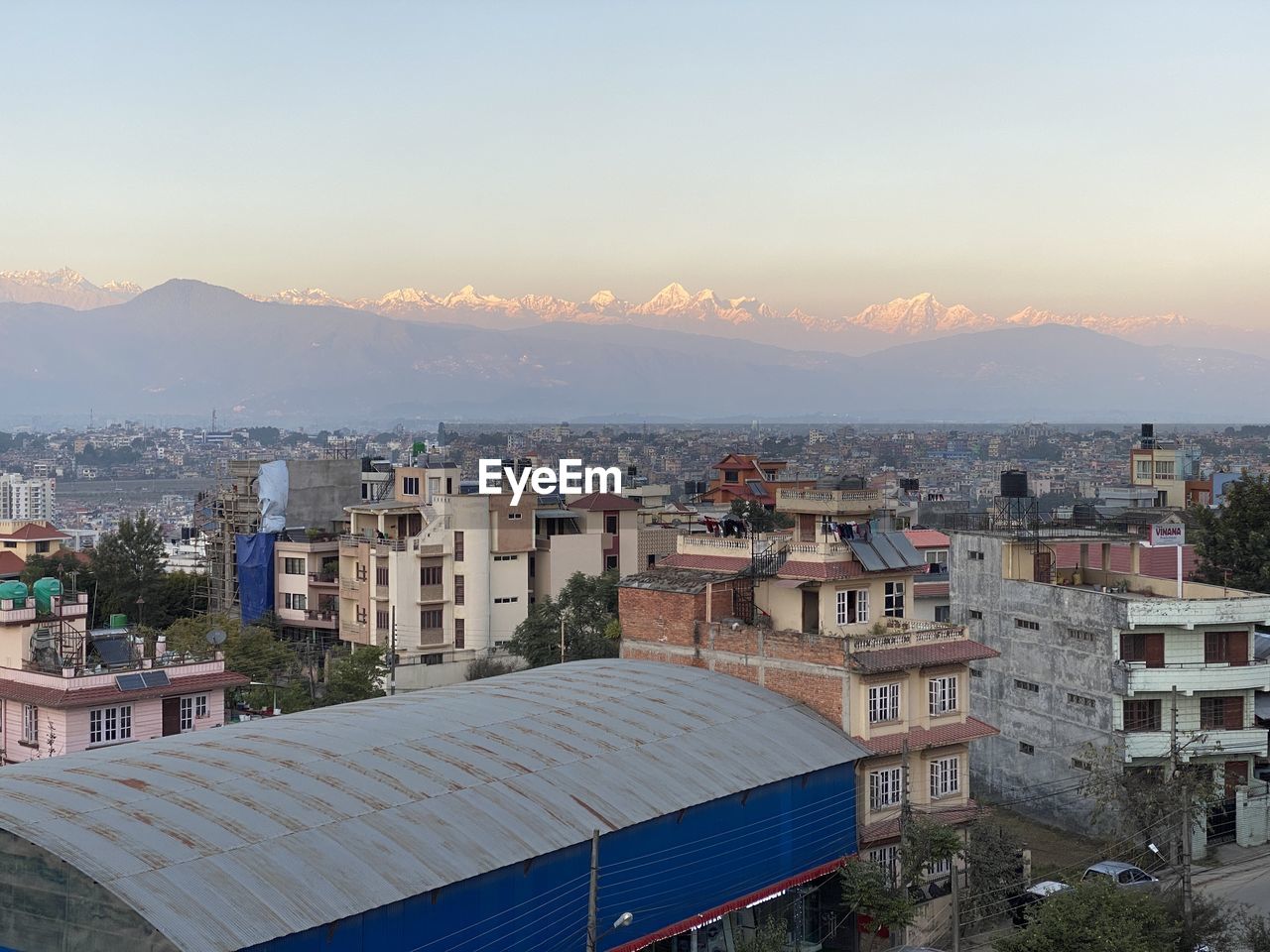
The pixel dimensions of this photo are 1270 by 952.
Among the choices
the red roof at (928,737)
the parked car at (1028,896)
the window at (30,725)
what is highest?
the red roof at (928,737)

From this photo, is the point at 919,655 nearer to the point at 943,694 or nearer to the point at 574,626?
the point at 943,694

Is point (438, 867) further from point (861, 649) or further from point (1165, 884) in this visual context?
point (1165, 884)

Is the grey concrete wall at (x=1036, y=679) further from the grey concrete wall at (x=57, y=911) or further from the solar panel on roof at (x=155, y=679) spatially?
the grey concrete wall at (x=57, y=911)

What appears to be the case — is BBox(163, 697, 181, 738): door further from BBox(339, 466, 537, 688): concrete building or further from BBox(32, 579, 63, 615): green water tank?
BBox(339, 466, 537, 688): concrete building

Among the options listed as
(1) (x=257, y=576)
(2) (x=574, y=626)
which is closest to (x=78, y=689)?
(2) (x=574, y=626)

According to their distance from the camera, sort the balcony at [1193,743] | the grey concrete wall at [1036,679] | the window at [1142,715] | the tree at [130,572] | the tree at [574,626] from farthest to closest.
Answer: the tree at [130,572] < the tree at [574,626] < the grey concrete wall at [1036,679] < the window at [1142,715] < the balcony at [1193,743]

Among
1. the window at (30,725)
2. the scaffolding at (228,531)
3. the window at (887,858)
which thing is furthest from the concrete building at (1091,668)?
the scaffolding at (228,531)

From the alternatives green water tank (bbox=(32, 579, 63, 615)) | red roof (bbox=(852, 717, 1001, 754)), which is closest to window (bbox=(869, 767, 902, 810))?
red roof (bbox=(852, 717, 1001, 754))
